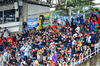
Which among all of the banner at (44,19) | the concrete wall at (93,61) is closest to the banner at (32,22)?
the banner at (44,19)

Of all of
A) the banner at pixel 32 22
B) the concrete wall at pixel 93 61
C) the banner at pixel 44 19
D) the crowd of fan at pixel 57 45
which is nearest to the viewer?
the concrete wall at pixel 93 61

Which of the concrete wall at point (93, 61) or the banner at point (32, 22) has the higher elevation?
the banner at point (32, 22)

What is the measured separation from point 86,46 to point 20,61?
17.2ft

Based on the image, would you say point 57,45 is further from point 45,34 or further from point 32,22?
point 32,22

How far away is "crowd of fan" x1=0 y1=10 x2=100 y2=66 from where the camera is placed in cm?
1161

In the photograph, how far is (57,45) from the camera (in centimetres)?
1281

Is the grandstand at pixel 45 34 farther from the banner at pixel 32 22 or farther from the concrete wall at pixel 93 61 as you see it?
the concrete wall at pixel 93 61

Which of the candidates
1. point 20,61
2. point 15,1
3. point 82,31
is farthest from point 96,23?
point 15,1

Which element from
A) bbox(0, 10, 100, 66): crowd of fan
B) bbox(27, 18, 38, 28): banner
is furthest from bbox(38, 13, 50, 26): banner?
bbox(0, 10, 100, 66): crowd of fan

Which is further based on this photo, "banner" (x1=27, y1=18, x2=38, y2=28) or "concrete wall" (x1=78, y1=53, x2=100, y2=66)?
"banner" (x1=27, y1=18, x2=38, y2=28)

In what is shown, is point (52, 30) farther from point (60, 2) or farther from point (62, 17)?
point (60, 2)

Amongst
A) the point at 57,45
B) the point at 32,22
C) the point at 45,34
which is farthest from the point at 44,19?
the point at 57,45

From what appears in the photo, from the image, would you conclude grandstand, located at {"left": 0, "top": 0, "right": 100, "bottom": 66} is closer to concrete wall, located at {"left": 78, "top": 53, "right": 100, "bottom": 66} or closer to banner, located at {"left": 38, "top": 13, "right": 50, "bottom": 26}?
banner, located at {"left": 38, "top": 13, "right": 50, "bottom": 26}

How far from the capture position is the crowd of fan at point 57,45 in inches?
457
